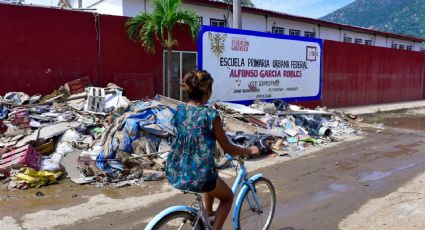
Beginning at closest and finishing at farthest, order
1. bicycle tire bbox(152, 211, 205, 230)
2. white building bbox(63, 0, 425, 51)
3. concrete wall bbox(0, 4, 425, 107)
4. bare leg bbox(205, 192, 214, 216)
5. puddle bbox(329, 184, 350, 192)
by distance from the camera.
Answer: bicycle tire bbox(152, 211, 205, 230)
bare leg bbox(205, 192, 214, 216)
puddle bbox(329, 184, 350, 192)
concrete wall bbox(0, 4, 425, 107)
white building bbox(63, 0, 425, 51)

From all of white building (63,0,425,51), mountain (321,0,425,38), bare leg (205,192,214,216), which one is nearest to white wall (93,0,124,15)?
white building (63,0,425,51)

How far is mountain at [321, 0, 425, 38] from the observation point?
283 ft

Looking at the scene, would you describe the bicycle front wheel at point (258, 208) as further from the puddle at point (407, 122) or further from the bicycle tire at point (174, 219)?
the puddle at point (407, 122)

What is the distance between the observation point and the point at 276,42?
49.4ft

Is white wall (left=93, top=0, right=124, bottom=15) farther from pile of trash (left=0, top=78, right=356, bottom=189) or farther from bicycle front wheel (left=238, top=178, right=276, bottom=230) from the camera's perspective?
bicycle front wheel (left=238, top=178, right=276, bottom=230)

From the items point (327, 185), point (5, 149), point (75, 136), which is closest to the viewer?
point (327, 185)

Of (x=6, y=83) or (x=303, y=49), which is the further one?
(x=303, y=49)

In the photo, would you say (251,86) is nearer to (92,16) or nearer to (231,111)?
(231,111)

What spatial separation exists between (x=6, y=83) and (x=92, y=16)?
9.37 ft

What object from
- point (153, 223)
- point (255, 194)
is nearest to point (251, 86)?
point (255, 194)

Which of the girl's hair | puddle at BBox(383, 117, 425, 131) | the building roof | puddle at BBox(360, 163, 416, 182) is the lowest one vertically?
puddle at BBox(383, 117, 425, 131)

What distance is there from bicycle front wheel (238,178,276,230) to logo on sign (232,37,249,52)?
30.7ft

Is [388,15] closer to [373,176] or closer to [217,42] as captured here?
[217,42]

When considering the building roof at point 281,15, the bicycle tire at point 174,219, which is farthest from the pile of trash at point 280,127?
the building roof at point 281,15
